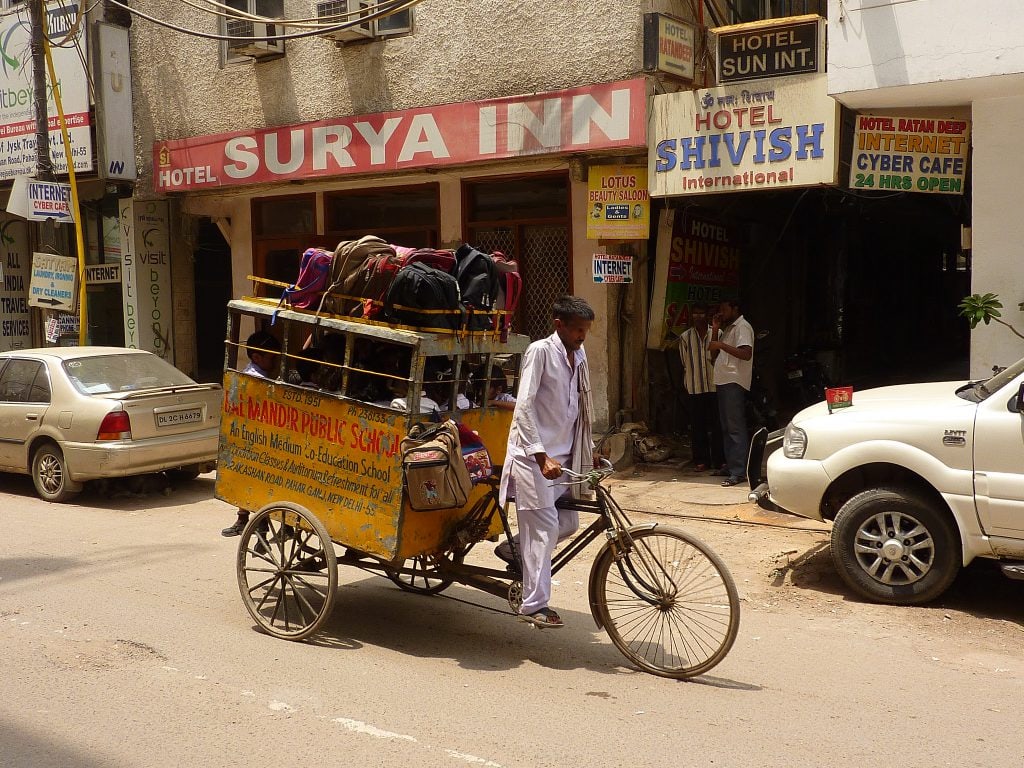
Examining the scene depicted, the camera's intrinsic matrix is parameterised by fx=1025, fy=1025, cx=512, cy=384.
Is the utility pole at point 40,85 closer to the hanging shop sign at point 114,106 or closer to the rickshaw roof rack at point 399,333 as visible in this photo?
the hanging shop sign at point 114,106

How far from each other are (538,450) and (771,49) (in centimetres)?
659

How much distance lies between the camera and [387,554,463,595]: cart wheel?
5766mm

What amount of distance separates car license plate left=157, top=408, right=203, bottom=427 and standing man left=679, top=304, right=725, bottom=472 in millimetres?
5207

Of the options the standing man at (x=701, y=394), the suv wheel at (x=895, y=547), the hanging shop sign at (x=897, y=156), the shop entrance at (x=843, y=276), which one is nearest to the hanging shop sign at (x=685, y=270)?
the shop entrance at (x=843, y=276)

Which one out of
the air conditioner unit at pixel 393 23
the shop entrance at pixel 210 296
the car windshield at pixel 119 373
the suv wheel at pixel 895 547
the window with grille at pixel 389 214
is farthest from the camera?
the shop entrance at pixel 210 296

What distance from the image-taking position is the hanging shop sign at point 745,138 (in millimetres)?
9469

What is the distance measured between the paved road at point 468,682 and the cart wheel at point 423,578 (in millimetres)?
115

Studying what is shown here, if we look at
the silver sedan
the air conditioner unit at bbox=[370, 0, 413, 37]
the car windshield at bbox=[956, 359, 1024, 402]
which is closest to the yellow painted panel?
the car windshield at bbox=[956, 359, 1024, 402]

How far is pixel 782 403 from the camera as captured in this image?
14648mm

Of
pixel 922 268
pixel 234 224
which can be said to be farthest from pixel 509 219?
pixel 922 268

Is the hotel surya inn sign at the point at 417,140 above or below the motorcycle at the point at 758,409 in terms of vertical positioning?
above

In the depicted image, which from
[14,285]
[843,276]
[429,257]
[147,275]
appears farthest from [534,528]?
[14,285]

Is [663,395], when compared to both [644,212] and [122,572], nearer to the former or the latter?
[644,212]

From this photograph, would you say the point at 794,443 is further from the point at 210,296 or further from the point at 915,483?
the point at 210,296
